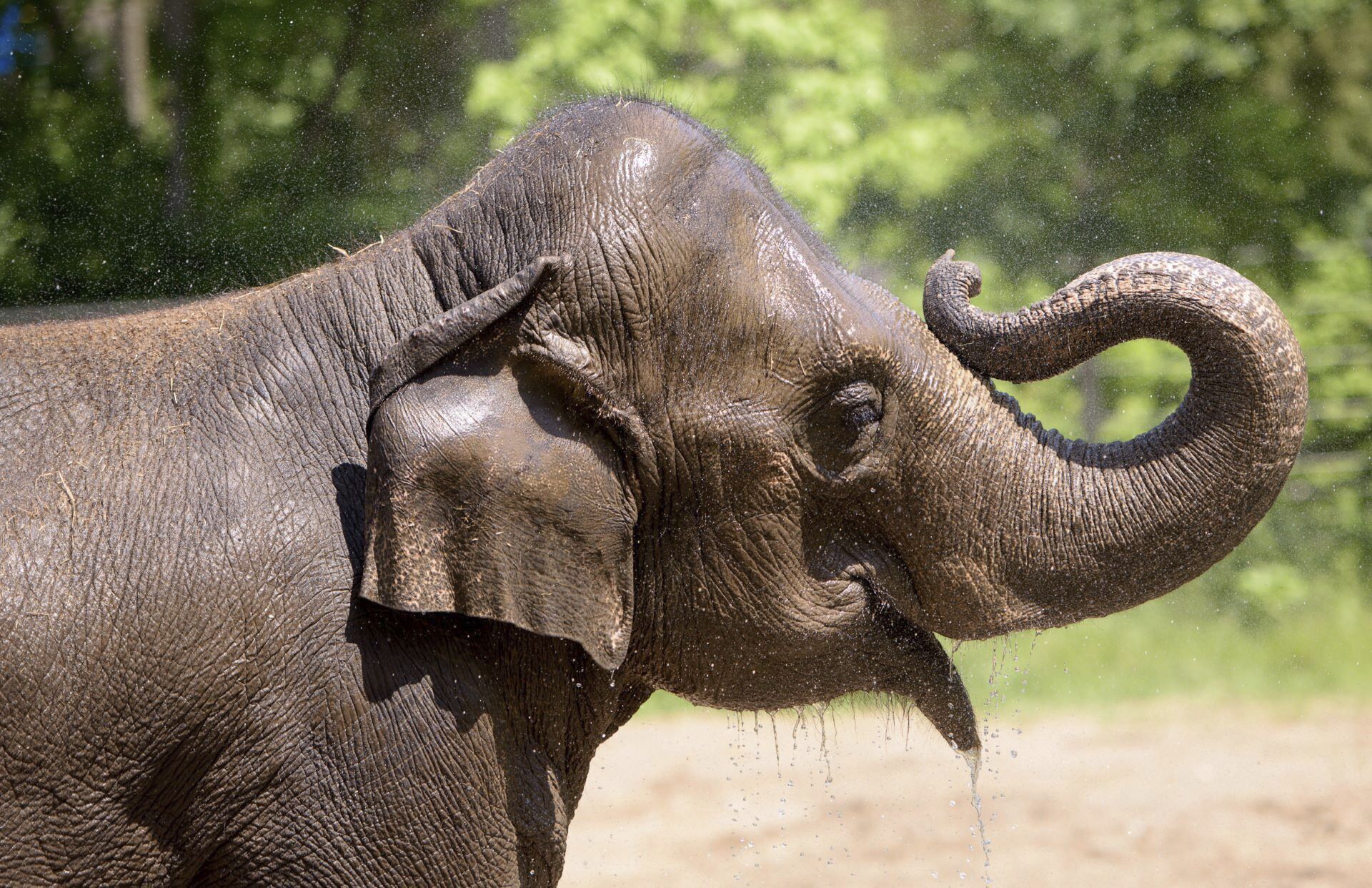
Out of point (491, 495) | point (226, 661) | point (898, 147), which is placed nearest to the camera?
point (226, 661)

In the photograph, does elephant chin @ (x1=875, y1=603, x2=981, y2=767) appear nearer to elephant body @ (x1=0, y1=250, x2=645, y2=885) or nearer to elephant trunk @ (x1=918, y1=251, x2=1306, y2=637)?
elephant trunk @ (x1=918, y1=251, x2=1306, y2=637)

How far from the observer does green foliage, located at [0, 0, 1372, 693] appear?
8.87m

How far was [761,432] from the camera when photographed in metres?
2.46

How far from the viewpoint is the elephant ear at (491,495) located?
226 centimetres

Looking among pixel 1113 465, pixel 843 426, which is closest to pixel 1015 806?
pixel 1113 465

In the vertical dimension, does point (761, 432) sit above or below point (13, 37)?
below

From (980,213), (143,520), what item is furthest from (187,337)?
(980,213)

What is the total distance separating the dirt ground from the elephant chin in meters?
2.33

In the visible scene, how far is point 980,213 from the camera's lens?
11.6m

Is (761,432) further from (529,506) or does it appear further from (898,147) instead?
(898,147)

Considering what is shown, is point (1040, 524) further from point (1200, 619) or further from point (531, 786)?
point (1200, 619)

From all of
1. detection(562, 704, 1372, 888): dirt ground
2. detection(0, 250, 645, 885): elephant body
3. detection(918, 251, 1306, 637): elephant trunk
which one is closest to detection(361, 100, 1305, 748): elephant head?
detection(918, 251, 1306, 637): elephant trunk

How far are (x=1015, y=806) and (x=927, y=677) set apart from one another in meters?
4.09

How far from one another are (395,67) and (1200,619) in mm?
6356
